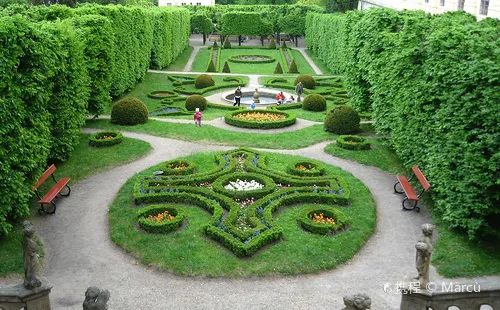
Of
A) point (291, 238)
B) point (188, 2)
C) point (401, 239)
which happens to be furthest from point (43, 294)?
point (188, 2)

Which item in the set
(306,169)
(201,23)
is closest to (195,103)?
(306,169)

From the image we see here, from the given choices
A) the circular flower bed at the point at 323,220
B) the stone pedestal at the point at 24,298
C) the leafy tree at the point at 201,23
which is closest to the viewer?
the stone pedestal at the point at 24,298

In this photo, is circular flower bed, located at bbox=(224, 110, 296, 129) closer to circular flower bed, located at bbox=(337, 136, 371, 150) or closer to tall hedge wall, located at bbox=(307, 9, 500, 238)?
circular flower bed, located at bbox=(337, 136, 371, 150)

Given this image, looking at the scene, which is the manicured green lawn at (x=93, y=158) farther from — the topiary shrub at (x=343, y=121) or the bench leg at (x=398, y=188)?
the bench leg at (x=398, y=188)

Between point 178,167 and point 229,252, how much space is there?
24.7 ft

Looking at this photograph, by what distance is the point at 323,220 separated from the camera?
15.8 meters

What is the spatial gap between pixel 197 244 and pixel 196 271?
4.50 feet

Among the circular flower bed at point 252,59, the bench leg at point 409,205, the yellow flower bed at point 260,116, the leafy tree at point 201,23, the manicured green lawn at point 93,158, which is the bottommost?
the bench leg at point 409,205

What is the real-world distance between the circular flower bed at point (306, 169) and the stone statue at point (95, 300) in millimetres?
13193

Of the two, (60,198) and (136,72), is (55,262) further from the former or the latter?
(136,72)

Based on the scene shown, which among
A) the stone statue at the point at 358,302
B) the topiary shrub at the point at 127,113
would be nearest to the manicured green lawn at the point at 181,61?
the topiary shrub at the point at 127,113

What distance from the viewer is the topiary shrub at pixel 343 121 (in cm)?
2666

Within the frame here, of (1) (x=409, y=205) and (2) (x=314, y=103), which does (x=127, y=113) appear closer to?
(2) (x=314, y=103)

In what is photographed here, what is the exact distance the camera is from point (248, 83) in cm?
4669
